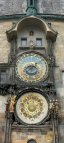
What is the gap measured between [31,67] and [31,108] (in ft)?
5.25

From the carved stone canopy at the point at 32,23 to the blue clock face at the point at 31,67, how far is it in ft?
3.27

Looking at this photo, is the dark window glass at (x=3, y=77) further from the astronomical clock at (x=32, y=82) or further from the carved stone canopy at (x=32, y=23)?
the carved stone canopy at (x=32, y=23)

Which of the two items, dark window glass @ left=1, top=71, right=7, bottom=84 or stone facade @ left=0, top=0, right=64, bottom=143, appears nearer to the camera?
stone facade @ left=0, top=0, right=64, bottom=143

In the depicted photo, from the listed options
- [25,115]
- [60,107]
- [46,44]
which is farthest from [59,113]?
[46,44]

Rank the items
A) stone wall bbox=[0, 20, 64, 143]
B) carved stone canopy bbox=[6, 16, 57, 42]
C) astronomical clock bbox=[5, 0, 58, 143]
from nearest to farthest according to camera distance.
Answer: astronomical clock bbox=[5, 0, 58, 143], stone wall bbox=[0, 20, 64, 143], carved stone canopy bbox=[6, 16, 57, 42]

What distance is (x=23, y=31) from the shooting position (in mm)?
13867

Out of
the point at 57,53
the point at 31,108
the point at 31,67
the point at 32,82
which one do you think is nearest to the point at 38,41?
the point at 57,53

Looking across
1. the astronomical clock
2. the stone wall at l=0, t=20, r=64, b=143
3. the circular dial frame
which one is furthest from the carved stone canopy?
the circular dial frame

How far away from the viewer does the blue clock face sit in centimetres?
1266

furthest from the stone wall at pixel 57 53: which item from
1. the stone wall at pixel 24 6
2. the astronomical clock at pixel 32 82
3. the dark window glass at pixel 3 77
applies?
the stone wall at pixel 24 6

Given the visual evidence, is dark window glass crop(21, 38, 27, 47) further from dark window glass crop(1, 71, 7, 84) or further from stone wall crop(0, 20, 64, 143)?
dark window glass crop(1, 71, 7, 84)

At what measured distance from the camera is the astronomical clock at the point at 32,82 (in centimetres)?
1167

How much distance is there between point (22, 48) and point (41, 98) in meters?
2.25

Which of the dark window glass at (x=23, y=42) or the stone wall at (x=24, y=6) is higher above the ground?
the stone wall at (x=24, y=6)
